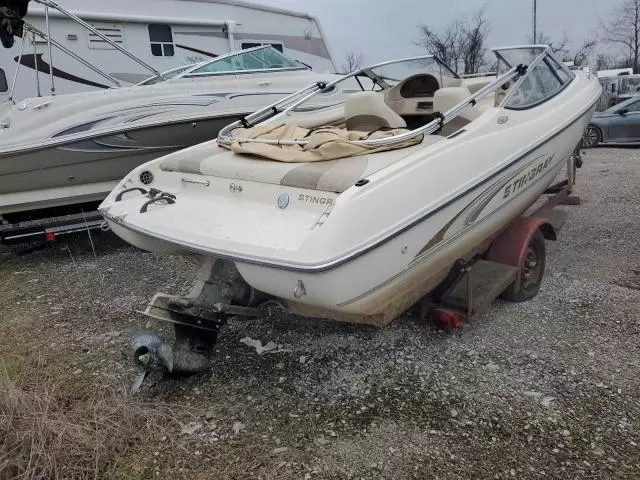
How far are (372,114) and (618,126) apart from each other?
9.35m

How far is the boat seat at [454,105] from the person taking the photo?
3.47 m

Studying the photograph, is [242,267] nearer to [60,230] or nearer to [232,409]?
[232,409]

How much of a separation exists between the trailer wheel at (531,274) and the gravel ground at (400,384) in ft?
0.30

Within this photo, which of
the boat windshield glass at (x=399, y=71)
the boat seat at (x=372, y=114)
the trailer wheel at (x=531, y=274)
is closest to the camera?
the boat seat at (x=372, y=114)

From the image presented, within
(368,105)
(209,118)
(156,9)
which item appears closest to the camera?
(368,105)

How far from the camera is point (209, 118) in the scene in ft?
18.3

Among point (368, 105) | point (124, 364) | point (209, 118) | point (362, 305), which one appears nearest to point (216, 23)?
point (209, 118)

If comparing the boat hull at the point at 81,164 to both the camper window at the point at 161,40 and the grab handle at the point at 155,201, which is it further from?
the camper window at the point at 161,40

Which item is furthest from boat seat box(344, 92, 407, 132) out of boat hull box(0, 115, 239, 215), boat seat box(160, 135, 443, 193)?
boat hull box(0, 115, 239, 215)

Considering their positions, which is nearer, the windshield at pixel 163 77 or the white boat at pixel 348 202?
the white boat at pixel 348 202

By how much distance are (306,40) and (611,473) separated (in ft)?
27.1

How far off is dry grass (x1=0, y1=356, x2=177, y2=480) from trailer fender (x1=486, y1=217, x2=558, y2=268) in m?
2.30

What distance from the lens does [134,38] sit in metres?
7.47

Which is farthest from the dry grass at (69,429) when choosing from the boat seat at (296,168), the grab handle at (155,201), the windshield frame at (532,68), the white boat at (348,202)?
the windshield frame at (532,68)
